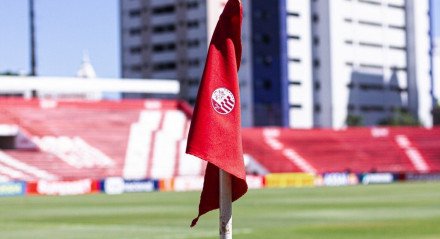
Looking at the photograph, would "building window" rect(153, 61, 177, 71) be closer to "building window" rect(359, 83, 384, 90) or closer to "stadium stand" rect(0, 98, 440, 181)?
"building window" rect(359, 83, 384, 90)

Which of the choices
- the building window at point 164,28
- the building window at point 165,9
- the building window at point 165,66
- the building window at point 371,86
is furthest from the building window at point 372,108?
the building window at point 165,9

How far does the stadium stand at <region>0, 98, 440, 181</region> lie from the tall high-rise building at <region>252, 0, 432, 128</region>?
4374cm

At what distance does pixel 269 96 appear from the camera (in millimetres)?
145750

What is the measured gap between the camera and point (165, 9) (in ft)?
528

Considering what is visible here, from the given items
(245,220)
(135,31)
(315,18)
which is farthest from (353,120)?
(245,220)

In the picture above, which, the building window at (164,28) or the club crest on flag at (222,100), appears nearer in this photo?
the club crest on flag at (222,100)

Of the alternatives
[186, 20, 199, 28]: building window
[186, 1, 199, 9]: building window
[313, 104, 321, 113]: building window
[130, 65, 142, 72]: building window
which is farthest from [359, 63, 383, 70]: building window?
[130, 65, 142, 72]: building window

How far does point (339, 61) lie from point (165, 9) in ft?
93.3

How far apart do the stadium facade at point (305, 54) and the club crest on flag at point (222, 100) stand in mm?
135203

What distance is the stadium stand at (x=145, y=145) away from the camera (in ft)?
248

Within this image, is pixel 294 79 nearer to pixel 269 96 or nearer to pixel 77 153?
→ pixel 269 96

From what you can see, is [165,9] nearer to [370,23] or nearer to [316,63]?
[316,63]

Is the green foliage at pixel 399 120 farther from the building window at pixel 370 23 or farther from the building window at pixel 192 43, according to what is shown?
the building window at pixel 192 43

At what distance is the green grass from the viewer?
24.4 meters
